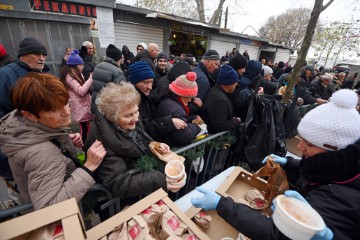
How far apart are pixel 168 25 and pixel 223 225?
38.9 ft

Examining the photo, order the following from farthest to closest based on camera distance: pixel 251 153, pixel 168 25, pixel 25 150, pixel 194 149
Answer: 1. pixel 168 25
2. pixel 251 153
3. pixel 194 149
4. pixel 25 150

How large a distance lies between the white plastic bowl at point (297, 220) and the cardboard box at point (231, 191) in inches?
28.3

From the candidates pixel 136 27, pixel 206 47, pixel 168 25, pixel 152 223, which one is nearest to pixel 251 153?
pixel 152 223

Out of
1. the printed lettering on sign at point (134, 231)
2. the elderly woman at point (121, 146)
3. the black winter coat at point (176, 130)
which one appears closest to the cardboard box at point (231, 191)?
the elderly woman at point (121, 146)

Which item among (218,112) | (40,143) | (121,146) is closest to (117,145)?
(121,146)

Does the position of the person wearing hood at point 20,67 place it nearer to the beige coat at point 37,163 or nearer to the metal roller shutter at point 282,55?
the beige coat at point 37,163

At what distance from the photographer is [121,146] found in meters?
1.58

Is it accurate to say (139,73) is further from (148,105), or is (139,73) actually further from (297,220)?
(297,220)

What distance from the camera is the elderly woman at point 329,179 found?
1044 mm

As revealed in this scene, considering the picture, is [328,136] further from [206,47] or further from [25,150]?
[206,47]

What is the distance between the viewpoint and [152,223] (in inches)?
49.1

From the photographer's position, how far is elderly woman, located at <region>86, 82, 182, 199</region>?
1.55 m

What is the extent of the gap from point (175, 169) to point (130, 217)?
58cm

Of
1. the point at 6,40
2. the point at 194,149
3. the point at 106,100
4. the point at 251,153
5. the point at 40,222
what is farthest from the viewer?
the point at 6,40
